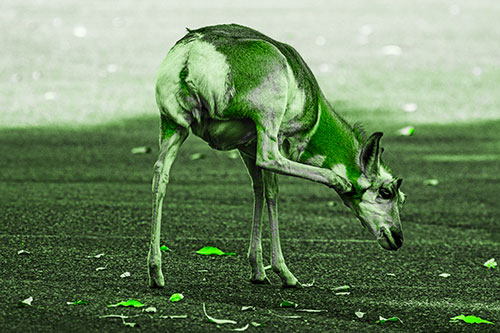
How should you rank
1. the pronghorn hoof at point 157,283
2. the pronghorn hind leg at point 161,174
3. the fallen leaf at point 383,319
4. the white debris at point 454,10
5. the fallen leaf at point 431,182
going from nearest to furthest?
the fallen leaf at point 383,319 → the pronghorn hind leg at point 161,174 → the pronghorn hoof at point 157,283 → the fallen leaf at point 431,182 → the white debris at point 454,10

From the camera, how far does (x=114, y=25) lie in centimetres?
1748

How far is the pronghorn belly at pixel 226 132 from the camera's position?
18.6 ft

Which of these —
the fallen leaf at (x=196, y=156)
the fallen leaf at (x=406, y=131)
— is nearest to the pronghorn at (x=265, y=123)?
the fallen leaf at (x=196, y=156)

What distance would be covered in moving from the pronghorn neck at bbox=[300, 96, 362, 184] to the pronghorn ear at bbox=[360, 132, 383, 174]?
0.16 feet

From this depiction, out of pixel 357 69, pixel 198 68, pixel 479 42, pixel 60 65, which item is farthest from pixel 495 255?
pixel 479 42

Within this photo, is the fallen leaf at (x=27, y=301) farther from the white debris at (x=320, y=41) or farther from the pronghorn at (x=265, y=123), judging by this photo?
the white debris at (x=320, y=41)

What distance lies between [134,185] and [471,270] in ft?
11.3

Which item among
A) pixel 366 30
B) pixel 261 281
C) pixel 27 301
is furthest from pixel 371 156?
pixel 366 30

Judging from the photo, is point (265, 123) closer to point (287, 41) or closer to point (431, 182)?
point (431, 182)

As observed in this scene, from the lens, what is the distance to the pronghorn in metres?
5.57

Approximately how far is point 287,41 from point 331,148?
10318 millimetres

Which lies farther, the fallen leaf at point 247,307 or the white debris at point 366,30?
the white debris at point 366,30

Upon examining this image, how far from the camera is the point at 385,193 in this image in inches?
230

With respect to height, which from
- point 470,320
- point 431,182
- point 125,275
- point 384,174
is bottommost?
point 431,182
